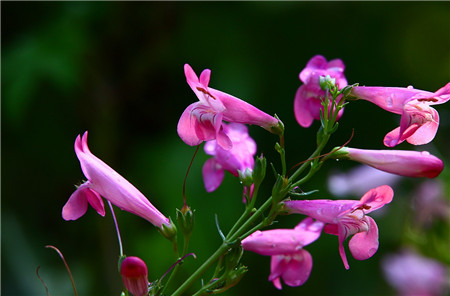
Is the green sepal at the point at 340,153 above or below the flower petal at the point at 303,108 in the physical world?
below

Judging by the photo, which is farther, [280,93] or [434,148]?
[280,93]

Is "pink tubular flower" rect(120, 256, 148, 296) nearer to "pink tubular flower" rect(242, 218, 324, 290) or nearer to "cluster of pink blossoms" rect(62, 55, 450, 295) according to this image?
"cluster of pink blossoms" rect(62, 55, 450, 295)

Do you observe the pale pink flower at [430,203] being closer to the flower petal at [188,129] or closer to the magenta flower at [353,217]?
the magenta flower at [353,217]

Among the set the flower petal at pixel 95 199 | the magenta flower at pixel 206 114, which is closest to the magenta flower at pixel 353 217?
the magenta flower at pixel 206 114

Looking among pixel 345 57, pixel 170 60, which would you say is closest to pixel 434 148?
pixel 345 57

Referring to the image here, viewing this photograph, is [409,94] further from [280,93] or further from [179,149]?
[280,93]

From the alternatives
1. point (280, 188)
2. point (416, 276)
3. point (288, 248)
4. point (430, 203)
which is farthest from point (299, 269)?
point (416, 276)

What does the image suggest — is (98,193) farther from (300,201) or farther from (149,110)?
(149,110)
